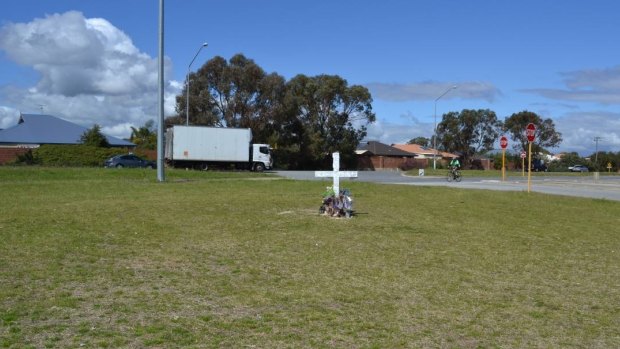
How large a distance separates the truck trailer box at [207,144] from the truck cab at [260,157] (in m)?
0.97

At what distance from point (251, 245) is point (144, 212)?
5381 millimetres

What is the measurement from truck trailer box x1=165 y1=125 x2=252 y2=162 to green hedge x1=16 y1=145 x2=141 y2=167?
356 inches

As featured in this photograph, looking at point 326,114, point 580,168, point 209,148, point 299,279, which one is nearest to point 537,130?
point 580,168

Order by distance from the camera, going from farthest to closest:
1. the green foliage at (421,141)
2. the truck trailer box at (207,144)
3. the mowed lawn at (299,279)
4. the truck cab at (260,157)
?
the green foliage at (421,141) < the truck cab at (260,157) < the truck trailer box at (207,144) < the mowed lawn at (299,279)

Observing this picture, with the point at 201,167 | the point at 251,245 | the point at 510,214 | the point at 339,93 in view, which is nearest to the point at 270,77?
the point at 339,93

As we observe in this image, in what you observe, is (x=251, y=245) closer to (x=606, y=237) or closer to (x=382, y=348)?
(x=382, y=348)

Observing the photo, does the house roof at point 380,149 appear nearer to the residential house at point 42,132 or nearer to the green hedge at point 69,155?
the residential house at point 42,132

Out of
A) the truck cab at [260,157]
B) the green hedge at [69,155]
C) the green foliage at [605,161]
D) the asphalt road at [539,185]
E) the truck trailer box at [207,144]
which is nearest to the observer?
the asphalt road at [539,185]

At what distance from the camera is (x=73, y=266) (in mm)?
8094

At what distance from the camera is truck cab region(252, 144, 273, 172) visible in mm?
53125

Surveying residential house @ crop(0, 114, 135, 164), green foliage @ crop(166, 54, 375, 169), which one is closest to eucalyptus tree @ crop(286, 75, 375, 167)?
→ green foliage @ crop(166, 54, 375, 169)

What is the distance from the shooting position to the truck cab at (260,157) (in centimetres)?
5312

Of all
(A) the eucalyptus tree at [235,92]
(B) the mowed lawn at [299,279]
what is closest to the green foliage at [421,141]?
(A) the eucalyptus tree at [235,92]

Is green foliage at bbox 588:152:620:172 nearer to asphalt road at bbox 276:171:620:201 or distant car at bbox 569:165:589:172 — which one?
distant car at bbox 569:165:589:172
